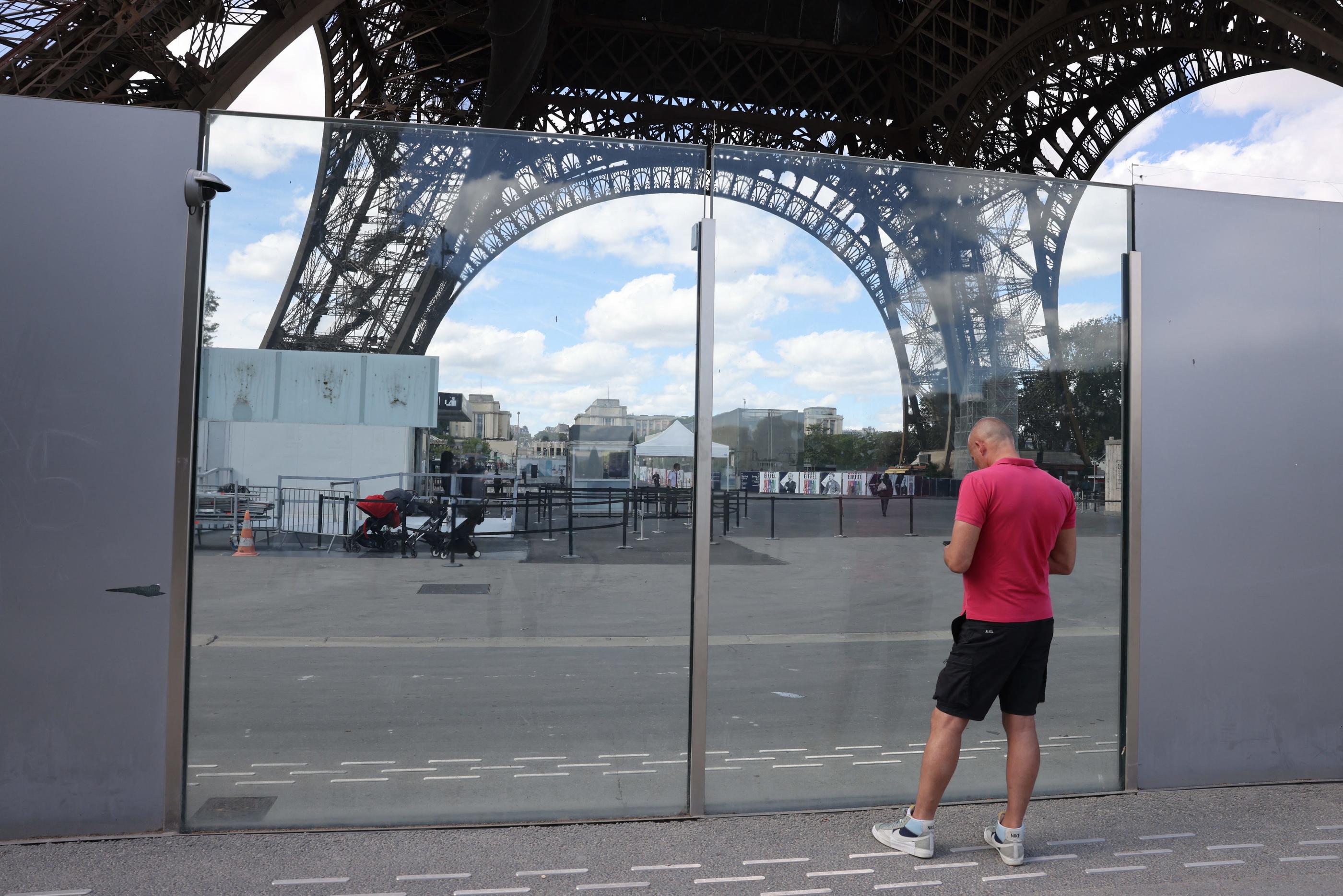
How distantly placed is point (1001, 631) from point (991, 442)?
0.68 metres

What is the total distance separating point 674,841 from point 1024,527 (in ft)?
5.68

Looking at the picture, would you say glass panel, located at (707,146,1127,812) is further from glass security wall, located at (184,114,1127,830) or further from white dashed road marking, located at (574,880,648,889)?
white dashed road marking, located at (574,880,648,889)

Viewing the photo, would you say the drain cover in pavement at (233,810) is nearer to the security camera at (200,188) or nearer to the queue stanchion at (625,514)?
the queue stanchion at (625,514)

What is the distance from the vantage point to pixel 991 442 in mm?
3340

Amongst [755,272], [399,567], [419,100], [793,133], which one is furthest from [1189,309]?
[793,133]

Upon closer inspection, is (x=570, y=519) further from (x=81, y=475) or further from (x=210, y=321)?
(x=81, y=475)

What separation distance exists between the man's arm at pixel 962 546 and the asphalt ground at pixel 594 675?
32.8 inches

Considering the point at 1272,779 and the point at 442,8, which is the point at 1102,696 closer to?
the point at 1272,779

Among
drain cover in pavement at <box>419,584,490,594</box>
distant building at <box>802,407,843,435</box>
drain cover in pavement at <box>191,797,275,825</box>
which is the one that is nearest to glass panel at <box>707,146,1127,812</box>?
distant building at <box>802,407,843,435</box>

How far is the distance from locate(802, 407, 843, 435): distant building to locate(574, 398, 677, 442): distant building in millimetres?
590

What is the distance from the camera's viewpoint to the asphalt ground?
3570 millimetres

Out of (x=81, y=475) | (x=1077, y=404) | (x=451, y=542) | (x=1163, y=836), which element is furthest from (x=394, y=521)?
(x=1163, y=836)

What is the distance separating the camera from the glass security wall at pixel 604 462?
3557 mm

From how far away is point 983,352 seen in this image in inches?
163
